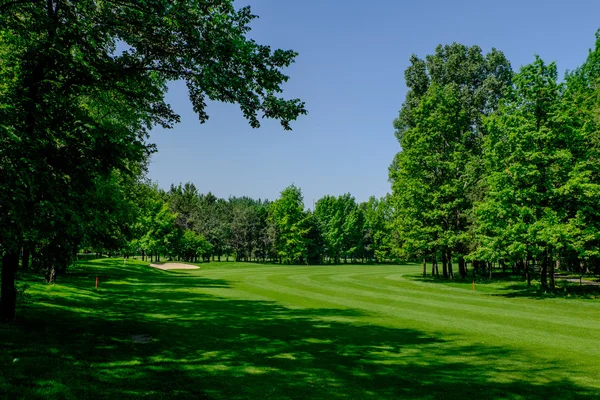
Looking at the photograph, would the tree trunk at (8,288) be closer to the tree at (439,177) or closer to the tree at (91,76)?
the tree at (91,76)

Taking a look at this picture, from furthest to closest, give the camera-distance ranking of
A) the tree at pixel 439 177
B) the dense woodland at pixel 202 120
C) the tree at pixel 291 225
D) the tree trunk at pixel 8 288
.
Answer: the tree at pixel 291 225 < the tree at pixel 439 177 < the tree trunk at pixel 8 288 < the dense woodland at pixel 202 120

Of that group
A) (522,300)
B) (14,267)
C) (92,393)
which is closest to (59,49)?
(14,267)

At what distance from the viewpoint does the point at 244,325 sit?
16.0m

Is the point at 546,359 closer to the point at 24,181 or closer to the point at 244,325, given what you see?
the point at 244,325

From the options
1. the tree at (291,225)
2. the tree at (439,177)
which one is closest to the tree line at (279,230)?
the tree at (291,225)

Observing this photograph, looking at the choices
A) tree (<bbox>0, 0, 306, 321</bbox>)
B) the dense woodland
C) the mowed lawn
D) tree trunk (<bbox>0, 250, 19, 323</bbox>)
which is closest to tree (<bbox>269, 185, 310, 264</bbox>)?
the dense woodland

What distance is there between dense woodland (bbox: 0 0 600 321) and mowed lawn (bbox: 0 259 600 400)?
2.95 m

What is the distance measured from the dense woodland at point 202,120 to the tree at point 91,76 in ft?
0.16

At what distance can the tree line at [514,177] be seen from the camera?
2684cm

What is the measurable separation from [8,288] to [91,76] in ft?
23.9

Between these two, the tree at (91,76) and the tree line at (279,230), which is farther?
the tree line at (279,230)

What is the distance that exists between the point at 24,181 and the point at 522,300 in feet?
92.3

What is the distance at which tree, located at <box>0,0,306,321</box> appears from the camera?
344 inches

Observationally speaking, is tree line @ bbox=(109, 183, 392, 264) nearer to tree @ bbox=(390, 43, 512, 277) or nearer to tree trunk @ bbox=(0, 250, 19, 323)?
tree @ bbox=(390, 43, 512, 277)
